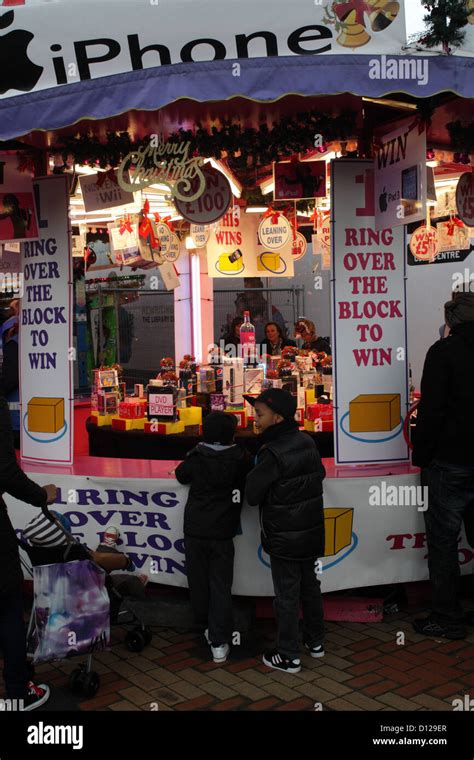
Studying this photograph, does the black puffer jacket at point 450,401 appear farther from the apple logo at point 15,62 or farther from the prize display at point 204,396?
the apple logo at point 15,62

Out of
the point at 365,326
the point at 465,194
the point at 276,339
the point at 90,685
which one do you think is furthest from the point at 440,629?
the point at 276,339

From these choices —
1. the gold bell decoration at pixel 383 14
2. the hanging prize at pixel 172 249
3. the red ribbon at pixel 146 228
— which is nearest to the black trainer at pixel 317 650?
the gold bell decoration at pixel 383 14

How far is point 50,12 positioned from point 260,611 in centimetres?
445

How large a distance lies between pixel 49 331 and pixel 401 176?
10.2 feet

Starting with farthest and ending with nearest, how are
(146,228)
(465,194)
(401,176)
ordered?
1. (146,228)
2. (465,194)
3. (401,176)

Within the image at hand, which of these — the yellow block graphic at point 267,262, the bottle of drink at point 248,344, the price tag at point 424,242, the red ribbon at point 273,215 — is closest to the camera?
the bottle of drink at point 248,344

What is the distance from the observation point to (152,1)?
5172 mm

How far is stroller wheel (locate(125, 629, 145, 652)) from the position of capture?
5.28 meters

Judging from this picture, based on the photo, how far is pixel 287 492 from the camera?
4805 millimetres

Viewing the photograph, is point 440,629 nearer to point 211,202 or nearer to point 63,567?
point 63,567

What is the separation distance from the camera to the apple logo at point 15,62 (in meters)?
5.23
